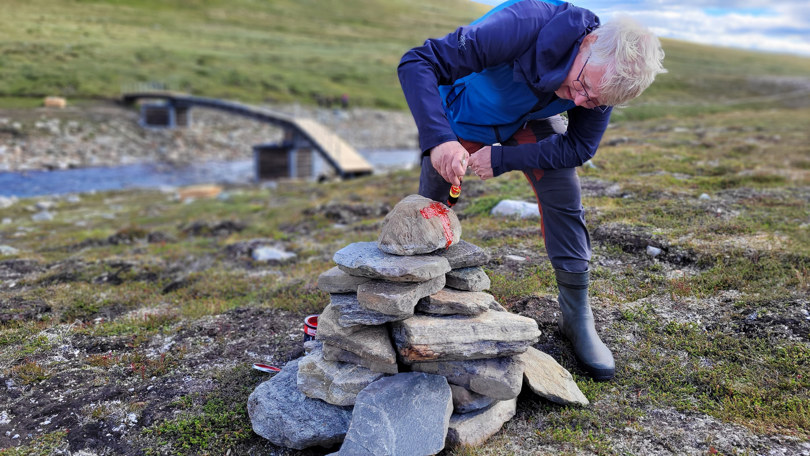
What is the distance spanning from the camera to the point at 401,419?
394 centimetres

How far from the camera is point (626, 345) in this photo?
5.39 meters

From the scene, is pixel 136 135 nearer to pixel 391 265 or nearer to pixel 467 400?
pixel 391 265

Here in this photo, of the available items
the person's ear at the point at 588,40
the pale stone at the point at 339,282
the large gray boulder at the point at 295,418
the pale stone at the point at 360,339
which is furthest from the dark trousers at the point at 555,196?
the large gray boulder at the point at 295,418

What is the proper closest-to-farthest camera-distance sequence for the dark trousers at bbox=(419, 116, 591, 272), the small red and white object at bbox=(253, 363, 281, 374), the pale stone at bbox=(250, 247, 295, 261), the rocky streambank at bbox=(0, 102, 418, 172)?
the dark trousers at bbox=(419, 116, 591, 272) < the small red and white object at bbox=(253, 363, 281, 374) < the pale stone at bbox=(250, 247, 295, 261) < the rocky streambank at bbox=(0, 102, 418, 172)

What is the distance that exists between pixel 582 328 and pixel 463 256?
4.83ft

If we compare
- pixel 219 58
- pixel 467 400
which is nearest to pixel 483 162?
pixel 467 400

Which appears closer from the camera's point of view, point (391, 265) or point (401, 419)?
point (401, 419)

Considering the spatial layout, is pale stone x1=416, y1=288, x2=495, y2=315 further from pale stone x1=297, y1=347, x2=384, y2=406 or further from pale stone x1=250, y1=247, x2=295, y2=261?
pale stone x1=250, y1=247, x2=295, y2=261

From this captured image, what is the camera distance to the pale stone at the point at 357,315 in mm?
4266

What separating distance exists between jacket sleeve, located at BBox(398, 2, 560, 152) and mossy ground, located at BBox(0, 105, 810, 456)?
2660 millimetres

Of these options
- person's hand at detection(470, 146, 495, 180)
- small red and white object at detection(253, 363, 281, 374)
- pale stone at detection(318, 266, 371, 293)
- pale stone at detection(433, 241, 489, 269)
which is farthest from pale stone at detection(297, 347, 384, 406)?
person's hand at detection(470, 146, 495, 180)

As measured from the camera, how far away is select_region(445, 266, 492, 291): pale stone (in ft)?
16.0

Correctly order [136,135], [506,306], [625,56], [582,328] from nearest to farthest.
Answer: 1. [625,56]
2. [582,328]
3. [506,306]
4. [136,135]

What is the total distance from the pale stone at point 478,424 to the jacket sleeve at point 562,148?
2052 millimetres
